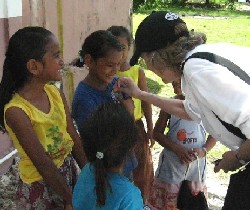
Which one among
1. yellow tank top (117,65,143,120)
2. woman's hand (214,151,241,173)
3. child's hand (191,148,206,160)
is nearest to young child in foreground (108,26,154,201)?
yellow tank top (117,65,143,120)

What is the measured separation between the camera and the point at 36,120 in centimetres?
233

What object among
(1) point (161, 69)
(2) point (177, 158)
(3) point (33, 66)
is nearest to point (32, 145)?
(3) point (33, 66)

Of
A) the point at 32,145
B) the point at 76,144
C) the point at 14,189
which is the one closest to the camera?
the point at 32,145

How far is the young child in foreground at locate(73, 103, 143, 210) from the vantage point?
6.58ft

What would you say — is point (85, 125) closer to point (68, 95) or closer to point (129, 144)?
point (129, 144)

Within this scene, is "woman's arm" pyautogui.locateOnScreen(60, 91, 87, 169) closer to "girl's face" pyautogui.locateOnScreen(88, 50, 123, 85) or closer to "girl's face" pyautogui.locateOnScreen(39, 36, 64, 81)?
"girl's face" pyautogui.locateOnScreen(39, 36, 64, 81)

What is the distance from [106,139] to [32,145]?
0.44m

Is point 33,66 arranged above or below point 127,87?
above

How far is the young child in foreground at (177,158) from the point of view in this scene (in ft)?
10.3

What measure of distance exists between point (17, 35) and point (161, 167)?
4.36 ft

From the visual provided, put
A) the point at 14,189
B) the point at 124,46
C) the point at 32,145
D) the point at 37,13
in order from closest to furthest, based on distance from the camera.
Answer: the point at 32,145, the point at 124,46, the point at 14,189, the point at 37,13

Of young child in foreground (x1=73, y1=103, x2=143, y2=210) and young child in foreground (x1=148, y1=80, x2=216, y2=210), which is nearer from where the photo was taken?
young child in foreground (x1=73, y1=103, x2=143, y2=210)

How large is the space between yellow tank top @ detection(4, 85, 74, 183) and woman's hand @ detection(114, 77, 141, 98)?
17.5 inches

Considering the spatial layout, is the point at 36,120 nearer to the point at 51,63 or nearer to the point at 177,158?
the point at 51,63
